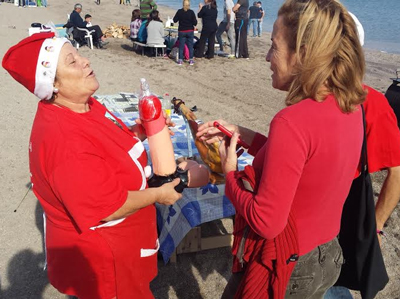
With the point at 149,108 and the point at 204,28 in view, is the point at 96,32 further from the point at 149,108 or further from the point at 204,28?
the point at 149,108

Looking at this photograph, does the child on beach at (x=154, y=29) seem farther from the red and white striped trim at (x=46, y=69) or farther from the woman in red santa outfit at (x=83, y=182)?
the red and white striped trim at (x=46, y=69)

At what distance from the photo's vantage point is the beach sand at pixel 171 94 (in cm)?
319

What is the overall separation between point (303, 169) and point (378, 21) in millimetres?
32068

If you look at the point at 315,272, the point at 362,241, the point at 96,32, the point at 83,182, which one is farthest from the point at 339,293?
the point at 96,32

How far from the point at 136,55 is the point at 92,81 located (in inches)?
430

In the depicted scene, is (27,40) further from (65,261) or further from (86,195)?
(65,261)

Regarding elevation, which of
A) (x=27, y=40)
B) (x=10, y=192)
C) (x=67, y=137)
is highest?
(x=27, y=40)

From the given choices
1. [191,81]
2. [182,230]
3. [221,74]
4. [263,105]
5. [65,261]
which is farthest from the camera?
[221,74]

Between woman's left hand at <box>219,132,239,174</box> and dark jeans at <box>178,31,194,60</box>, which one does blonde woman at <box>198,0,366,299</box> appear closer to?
woman's left hand at <box>219,132,239,174</box>

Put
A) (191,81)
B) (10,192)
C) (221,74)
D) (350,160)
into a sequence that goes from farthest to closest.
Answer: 1. (221,74)
2. (191,81)
3. (10,192)
4. (350,160)

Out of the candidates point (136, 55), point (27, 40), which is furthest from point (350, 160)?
point (136, 55)

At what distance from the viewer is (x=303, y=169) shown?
4.33ft

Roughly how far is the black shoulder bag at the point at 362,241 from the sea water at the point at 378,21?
15368mm

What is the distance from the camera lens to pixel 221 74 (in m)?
10.3
